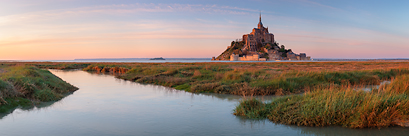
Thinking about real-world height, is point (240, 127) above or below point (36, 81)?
below

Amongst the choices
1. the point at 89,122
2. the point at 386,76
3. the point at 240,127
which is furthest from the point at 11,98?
the point at 386,76

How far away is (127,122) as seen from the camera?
7871 mm

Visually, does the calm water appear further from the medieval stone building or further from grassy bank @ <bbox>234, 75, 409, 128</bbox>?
the medieval stone building

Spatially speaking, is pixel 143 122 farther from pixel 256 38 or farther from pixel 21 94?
pixel 256 38

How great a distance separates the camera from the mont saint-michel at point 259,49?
155 m

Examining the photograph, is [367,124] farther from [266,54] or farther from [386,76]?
[266,54]

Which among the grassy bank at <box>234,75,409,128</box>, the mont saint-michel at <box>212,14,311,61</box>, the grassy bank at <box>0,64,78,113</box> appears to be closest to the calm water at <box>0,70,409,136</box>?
the grassy bank at <box>234,75,409,128</box>

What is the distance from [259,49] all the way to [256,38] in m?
8.91

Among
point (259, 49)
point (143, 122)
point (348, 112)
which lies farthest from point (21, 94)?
point (259, 49)

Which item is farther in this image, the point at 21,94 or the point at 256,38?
the point at 256,38

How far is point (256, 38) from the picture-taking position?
171125 millimetres

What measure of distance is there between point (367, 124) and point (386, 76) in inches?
756

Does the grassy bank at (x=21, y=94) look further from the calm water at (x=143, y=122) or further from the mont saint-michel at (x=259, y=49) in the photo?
the mont saint-michel at (x=259, y=49)

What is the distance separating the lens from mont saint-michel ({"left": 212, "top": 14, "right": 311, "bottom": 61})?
154625mm
